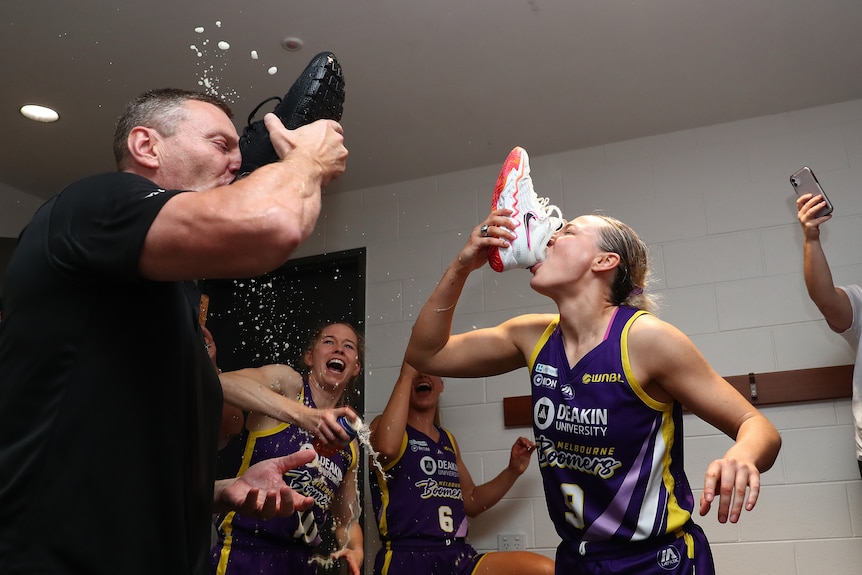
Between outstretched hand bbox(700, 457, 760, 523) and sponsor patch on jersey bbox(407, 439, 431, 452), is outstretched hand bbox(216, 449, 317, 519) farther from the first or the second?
sponsor patch on jersey bbox(407, 439, 431, 452)

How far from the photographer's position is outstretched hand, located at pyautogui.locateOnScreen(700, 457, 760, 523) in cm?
163

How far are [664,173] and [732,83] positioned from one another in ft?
2.02

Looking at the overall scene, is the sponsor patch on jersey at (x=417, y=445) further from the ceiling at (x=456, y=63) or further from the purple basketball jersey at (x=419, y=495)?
the ceiling at (x=456, y=63)

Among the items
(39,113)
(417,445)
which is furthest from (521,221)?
(39,113)

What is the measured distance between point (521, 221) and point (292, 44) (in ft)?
6.14

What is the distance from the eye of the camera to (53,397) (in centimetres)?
117

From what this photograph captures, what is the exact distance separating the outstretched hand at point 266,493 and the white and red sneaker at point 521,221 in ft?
2.88

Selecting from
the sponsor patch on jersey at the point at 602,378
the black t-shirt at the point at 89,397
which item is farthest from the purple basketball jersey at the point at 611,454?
the black t-shirt at the point at 89,397

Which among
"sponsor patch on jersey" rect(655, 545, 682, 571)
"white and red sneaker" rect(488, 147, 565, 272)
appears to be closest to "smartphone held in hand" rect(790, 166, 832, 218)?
"white and red sneaker" rect(488, 147, 565, 272)

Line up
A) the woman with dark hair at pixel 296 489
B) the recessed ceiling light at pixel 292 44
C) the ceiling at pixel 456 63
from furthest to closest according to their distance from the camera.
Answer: the recessed ceiling light at pixel 292 44 → the ceiling at pixel 456 63 → the woman with dark hair at pixel 296 489

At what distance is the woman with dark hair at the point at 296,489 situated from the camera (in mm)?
3152

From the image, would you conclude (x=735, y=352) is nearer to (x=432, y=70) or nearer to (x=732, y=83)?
(x=732, y=83)

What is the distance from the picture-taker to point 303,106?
62.1 inches

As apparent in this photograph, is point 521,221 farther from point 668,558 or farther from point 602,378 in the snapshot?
point 668,558
